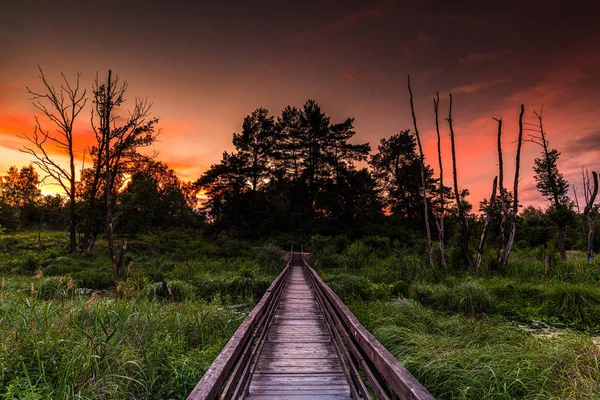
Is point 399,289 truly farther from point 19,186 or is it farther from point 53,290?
point 19,186

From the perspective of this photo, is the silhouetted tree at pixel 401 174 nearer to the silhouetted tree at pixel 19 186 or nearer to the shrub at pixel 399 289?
the shrub at pixel 399 289

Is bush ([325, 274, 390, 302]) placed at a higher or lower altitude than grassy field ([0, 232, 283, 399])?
lower

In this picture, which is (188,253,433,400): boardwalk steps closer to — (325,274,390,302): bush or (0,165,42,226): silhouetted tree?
(325,274,390,302): bush

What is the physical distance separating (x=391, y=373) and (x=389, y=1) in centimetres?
1275

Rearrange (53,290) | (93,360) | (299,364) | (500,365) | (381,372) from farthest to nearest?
(53,290) → (299,364) → (500,365) → (93,360) → (381,372)

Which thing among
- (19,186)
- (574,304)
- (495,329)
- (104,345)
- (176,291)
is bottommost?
(176,291)

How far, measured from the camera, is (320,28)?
1209 cm

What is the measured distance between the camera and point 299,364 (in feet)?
14.1

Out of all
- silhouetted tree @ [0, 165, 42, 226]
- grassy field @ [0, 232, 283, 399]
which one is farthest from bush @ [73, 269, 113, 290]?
silhouetted tree @ [0, 165, 42, 226]

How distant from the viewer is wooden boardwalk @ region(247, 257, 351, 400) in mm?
3391

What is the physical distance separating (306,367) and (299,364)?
160mm

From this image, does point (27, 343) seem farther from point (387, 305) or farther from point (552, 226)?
point (552, 226)

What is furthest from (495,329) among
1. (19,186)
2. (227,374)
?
(19,186)

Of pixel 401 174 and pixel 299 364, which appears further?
pixel 401 174
